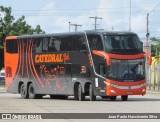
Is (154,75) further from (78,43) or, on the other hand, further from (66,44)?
(78,43)

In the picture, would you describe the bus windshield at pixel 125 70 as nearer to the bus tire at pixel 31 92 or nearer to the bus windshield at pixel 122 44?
the bus windshield at pixel 122 44

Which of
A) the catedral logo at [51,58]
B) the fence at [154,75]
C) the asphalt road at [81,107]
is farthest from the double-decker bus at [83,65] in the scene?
the fence at [154,75]

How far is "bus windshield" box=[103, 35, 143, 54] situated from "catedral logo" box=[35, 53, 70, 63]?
3.12 m

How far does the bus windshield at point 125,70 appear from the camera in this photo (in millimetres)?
31812

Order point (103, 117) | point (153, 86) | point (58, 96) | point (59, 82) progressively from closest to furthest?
point (103, 117), point (59, 82), point (58, 96), point (153, 86)

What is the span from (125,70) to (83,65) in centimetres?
239

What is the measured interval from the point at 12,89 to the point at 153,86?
61.4ft

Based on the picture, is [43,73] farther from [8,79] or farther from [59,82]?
[8,79]

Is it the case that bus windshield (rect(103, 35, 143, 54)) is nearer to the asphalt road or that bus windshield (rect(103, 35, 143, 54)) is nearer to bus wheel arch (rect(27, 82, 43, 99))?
the asphalt road

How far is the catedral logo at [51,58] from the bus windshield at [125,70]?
3.29 metres

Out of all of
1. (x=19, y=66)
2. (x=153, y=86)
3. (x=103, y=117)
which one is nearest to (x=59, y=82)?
(x=19, y=66)

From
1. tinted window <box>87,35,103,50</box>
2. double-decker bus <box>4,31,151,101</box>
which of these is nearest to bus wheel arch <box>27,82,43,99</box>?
double-decker bus <box>4,31,151,101</box>

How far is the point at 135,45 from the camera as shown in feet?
107

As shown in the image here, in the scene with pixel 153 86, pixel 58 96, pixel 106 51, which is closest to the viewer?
pixel 106 51
